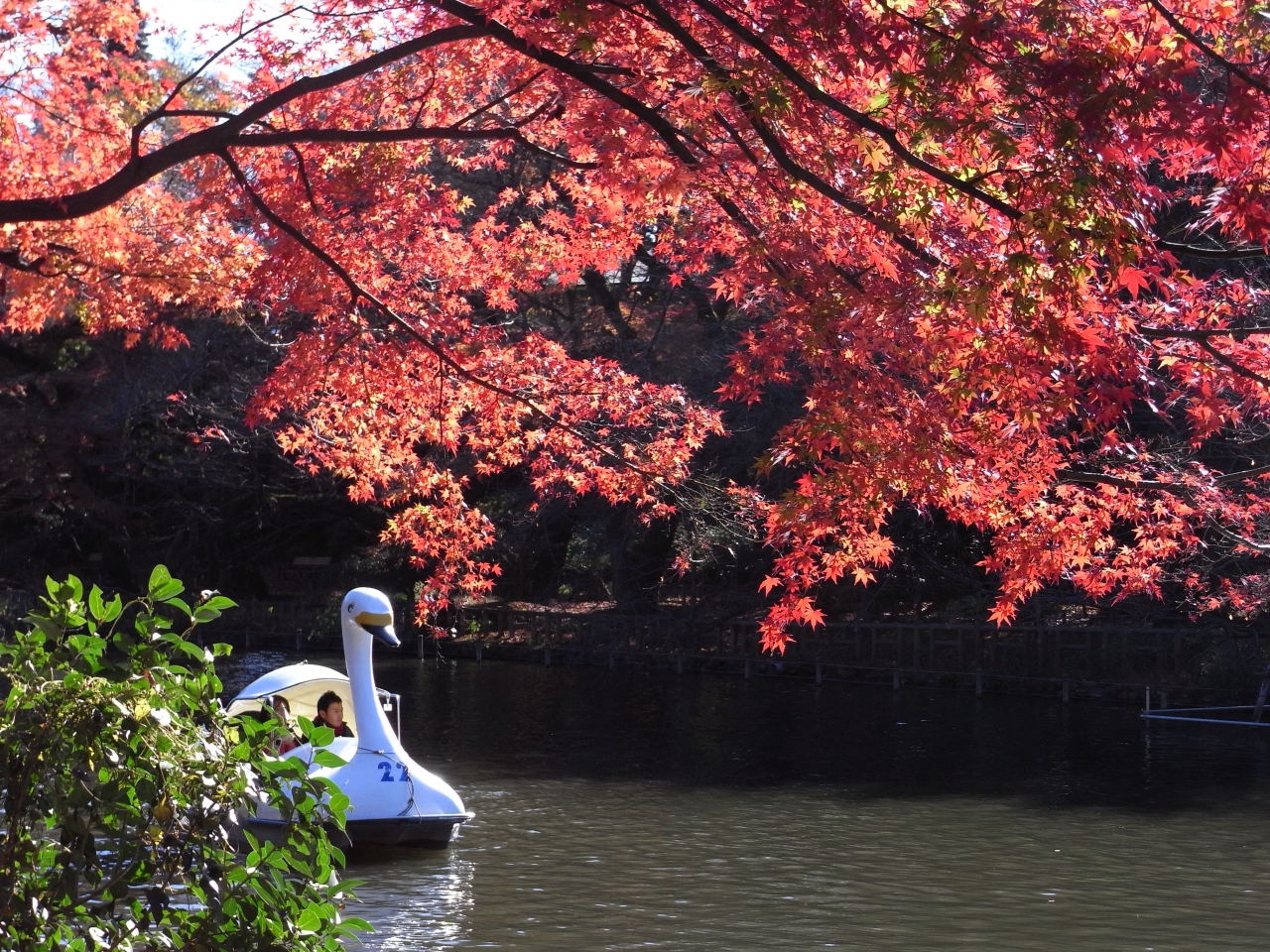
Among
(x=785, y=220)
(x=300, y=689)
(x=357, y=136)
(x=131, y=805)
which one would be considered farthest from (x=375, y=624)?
(x=131, y=805)

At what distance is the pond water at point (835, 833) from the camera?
10.5m

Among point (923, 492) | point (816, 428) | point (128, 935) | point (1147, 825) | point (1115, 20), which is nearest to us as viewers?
point (128, 935)

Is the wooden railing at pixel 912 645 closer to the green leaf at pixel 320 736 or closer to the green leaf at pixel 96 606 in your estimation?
the green leaf at pixel 320 736

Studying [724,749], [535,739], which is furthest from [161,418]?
[724,749]

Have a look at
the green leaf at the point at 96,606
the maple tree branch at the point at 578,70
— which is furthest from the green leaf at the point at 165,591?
the maple tree branch at the point at 578,70

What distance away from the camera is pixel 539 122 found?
10.5m

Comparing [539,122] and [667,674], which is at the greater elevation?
[539,122]

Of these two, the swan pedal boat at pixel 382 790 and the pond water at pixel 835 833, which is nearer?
the pond water at pixel 835 833

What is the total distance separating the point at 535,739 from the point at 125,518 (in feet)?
71.5

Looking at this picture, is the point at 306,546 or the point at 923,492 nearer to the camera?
the point at 923,492

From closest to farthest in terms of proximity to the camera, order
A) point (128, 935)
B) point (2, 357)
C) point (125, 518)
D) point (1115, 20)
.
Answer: point (128, 935), point (1115, 20), point (2, 357), point (125, 518)

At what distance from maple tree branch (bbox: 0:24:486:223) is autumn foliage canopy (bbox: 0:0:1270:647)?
3cm

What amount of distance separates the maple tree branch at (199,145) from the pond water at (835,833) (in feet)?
18.0

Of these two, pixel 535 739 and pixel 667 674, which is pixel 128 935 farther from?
pixel 667 674
